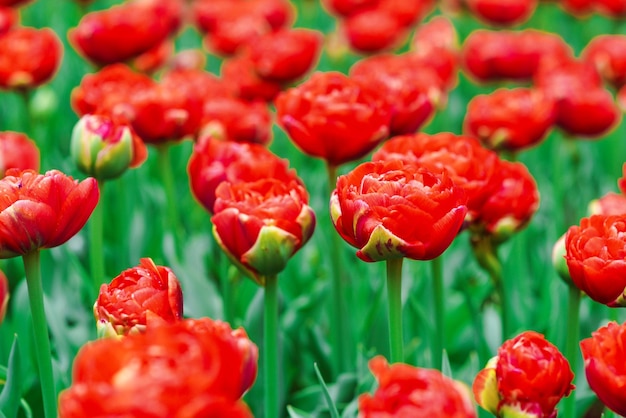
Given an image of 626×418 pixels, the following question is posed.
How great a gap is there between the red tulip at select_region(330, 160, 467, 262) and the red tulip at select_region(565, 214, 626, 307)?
0.52ft

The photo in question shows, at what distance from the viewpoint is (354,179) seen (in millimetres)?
984

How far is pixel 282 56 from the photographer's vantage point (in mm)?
2098

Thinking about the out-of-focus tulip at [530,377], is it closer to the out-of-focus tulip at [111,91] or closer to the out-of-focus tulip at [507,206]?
the out-of-focus tulip at [507,206]

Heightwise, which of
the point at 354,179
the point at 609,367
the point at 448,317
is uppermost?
the point at 354,179

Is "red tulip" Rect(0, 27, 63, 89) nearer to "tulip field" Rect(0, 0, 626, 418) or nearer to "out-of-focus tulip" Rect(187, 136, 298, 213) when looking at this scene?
"tulip field" Rect(0, 0, 626, 418)

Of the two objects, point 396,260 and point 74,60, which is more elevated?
point 396,260

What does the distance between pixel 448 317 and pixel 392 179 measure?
30.0 inches

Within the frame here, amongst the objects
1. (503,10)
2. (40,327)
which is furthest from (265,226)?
(503,10)

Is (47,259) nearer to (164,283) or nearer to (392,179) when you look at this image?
(164,283)

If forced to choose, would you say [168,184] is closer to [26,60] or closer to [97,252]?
[97,252]

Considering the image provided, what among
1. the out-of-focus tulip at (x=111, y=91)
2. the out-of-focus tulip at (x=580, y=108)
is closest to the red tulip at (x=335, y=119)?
the out-of-focus tulip at (x=111, y=91)

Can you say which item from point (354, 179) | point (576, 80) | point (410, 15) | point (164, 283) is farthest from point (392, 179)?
point (410, 15)

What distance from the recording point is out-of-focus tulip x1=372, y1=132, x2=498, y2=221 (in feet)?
3.96

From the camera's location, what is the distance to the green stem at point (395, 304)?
1.02 m
